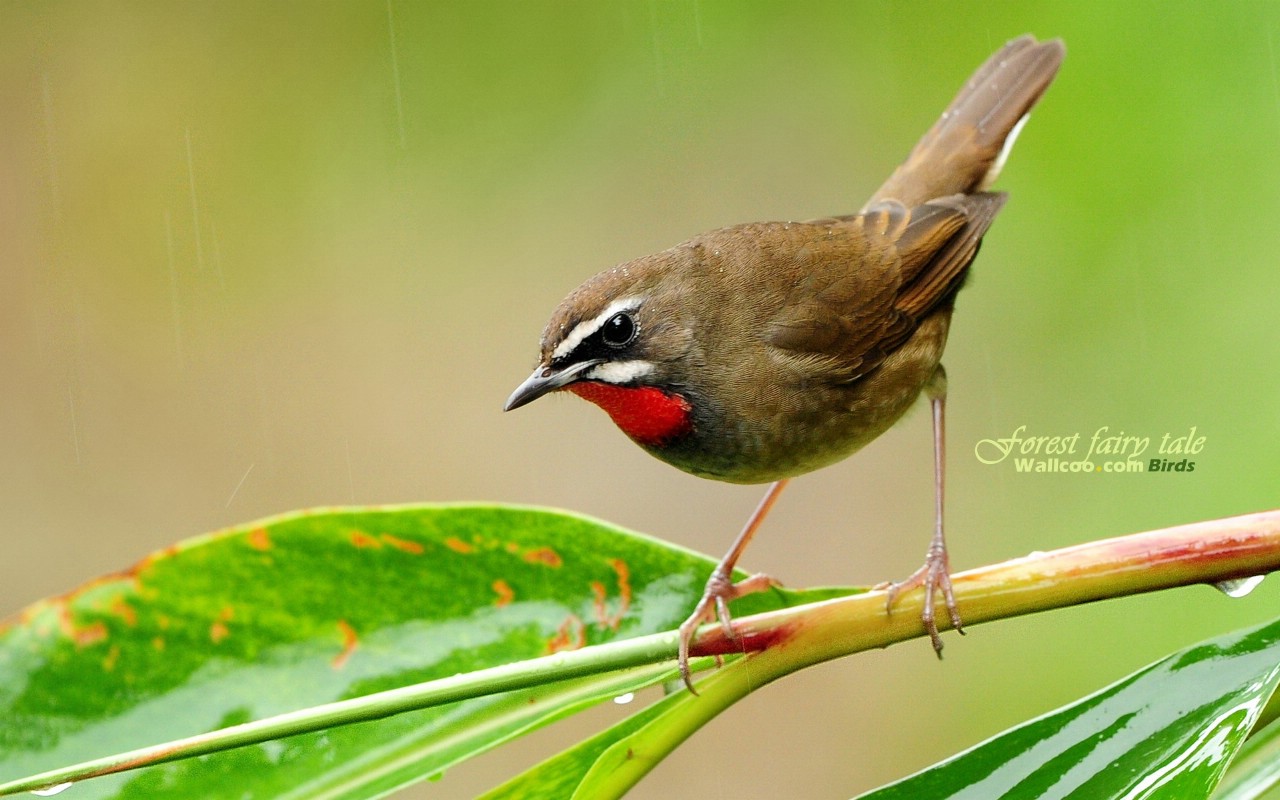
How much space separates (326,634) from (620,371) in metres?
0.90

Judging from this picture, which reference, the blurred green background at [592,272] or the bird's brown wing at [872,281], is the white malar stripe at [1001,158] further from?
the blurred green background at [592,272]

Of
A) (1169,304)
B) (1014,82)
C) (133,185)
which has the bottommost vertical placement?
(1169,304)

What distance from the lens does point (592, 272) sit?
25.7 feet

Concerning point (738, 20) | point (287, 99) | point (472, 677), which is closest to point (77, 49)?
point (287, 99)

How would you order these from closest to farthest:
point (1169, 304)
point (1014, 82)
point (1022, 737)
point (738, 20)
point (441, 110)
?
1. point (1022, 737)
2. point (1014, 82)
3. point (1169, 304)
4. point (738, 20)
5. point (441, 110)

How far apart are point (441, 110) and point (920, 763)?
4.71 meters

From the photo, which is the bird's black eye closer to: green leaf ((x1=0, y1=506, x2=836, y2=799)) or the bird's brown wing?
the bird's brown wing

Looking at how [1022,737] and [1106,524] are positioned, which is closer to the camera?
[1022,737]

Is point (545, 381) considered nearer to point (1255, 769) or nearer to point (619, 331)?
point (619, 331)

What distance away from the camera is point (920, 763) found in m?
6.15

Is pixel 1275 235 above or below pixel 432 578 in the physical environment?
above

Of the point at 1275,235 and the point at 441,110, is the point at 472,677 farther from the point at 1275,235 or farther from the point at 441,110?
the point at 441,110

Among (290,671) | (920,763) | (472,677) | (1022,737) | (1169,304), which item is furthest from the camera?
(920,763)

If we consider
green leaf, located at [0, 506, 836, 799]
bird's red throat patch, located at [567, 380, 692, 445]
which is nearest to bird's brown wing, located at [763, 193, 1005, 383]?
bird's red throat patch, located at [567, 380, 692, 445]
